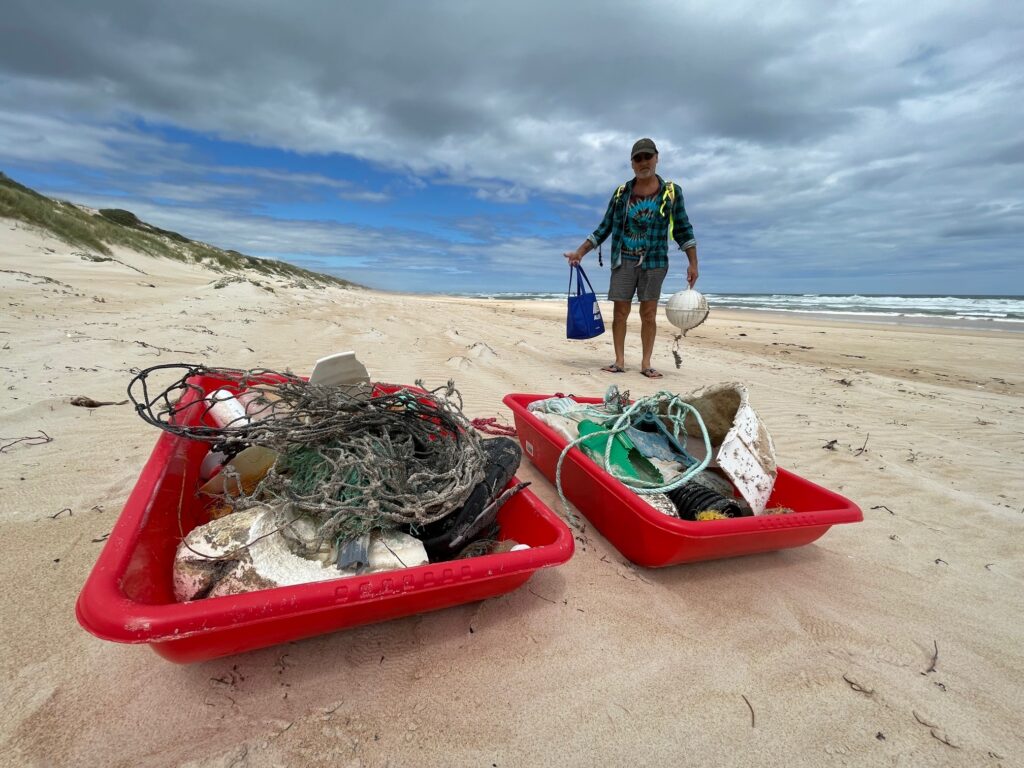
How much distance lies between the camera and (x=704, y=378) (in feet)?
19.1

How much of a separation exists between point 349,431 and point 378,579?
829mm

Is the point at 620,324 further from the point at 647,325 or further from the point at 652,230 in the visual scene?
the point at 652,230

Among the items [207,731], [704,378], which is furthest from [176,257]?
[207,731]

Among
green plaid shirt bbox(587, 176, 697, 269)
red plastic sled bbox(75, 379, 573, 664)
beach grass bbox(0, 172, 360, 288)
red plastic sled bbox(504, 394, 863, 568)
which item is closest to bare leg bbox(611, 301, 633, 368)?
green plaid shirt bbox(587, 176, 697, 269)

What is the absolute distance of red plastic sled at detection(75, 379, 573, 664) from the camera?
1.04m

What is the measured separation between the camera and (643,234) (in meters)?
4.98

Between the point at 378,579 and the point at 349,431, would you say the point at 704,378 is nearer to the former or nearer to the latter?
the point at 349,431

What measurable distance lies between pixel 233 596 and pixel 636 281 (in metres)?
4.87

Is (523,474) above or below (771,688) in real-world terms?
above

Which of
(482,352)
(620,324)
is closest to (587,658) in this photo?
(620,324)

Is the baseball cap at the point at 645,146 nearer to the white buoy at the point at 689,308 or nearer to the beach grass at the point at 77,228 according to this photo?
the white buoy at the point at 689,308

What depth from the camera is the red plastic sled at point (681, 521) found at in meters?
1.67

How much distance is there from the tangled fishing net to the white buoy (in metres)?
3.97

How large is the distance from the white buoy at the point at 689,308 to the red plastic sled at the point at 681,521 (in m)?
3.19
